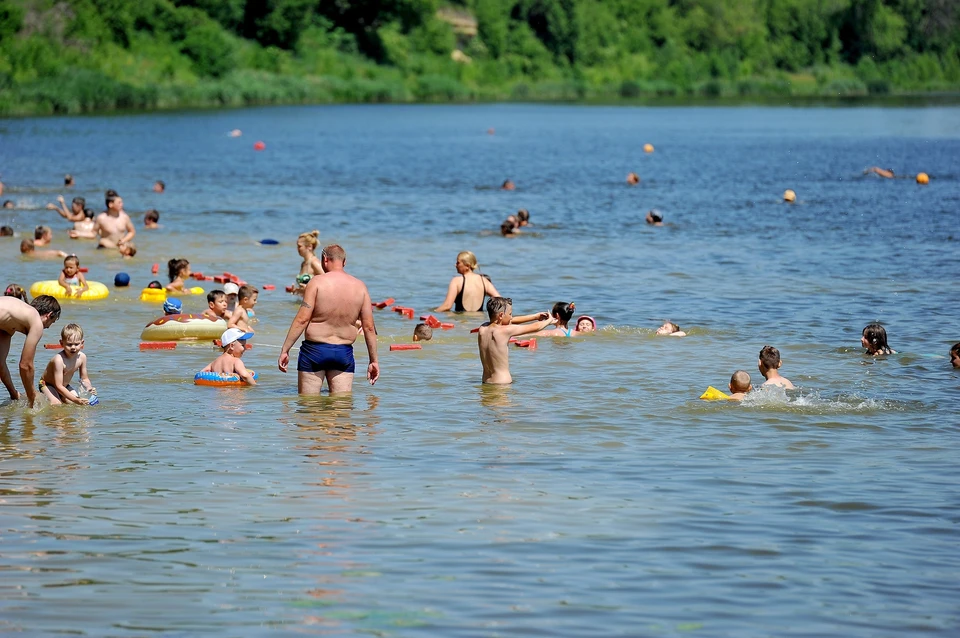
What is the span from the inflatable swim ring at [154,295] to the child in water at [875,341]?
9653mm

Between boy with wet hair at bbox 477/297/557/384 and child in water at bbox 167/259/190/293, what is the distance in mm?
6990

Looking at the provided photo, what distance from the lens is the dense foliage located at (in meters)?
91.7

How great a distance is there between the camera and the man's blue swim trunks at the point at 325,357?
504 inches

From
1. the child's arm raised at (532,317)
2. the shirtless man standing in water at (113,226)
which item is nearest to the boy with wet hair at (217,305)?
the child's arm raised at (532,317)

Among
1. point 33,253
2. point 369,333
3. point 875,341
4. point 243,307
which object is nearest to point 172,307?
point 243,307

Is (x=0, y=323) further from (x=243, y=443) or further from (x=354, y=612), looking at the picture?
(x=354, y=612)

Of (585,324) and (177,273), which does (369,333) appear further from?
(177,273)

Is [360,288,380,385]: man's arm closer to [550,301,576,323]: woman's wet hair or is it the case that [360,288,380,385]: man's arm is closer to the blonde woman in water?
[550,301,576,323]: woman's wet hair

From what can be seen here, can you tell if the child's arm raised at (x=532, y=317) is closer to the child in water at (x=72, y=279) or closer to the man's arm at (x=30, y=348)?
the man's arm at (x=30, y=348)

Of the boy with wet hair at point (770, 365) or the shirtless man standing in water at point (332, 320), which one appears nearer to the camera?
the shirtless man standing in water at point (332, 320)

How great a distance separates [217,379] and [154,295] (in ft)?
19.4

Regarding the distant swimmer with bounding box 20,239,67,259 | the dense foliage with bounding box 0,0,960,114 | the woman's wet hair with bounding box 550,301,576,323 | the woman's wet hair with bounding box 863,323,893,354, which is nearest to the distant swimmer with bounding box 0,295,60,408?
the woman's wet hair with bounding box 550,301,576,323

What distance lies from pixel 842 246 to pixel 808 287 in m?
6.31

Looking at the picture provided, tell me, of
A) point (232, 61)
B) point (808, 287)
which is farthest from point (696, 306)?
point (232, 61)
